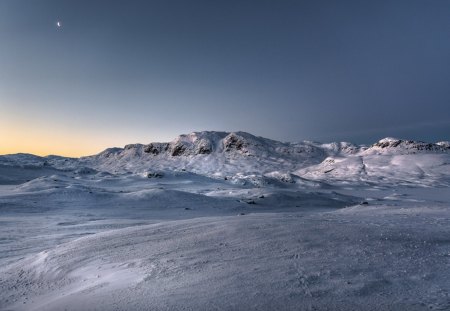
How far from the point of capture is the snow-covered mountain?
61.0 meters

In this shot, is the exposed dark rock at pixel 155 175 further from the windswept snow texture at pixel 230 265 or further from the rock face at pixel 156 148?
the rock face at pixel 156 148

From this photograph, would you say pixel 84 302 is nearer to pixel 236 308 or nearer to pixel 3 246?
pixel 236 308

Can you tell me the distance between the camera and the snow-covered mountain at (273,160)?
200 ft

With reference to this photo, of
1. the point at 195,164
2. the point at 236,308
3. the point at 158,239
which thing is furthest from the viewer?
the point at 195,164

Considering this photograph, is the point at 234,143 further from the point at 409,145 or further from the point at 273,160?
the point at 409,145

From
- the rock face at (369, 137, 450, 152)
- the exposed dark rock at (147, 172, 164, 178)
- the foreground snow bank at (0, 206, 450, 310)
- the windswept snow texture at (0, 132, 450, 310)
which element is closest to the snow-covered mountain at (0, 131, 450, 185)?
the rock face at (369, 137, 450, 152)

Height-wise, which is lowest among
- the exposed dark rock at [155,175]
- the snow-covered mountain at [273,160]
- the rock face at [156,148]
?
the exposed dark rock at [155,175]

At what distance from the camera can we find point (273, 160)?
318 feet

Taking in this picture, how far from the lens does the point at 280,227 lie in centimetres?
792

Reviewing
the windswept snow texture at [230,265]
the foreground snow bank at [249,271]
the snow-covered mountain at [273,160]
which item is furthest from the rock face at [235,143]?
the foreground snow bank at [249,271]

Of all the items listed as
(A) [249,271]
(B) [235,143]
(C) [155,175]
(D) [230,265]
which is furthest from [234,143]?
(A) [249,271]

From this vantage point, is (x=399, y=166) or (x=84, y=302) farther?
(x=399, y=166)

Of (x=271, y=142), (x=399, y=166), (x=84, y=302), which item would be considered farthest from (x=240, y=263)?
(x=271, y=142)

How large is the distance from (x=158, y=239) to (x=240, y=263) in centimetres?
369
